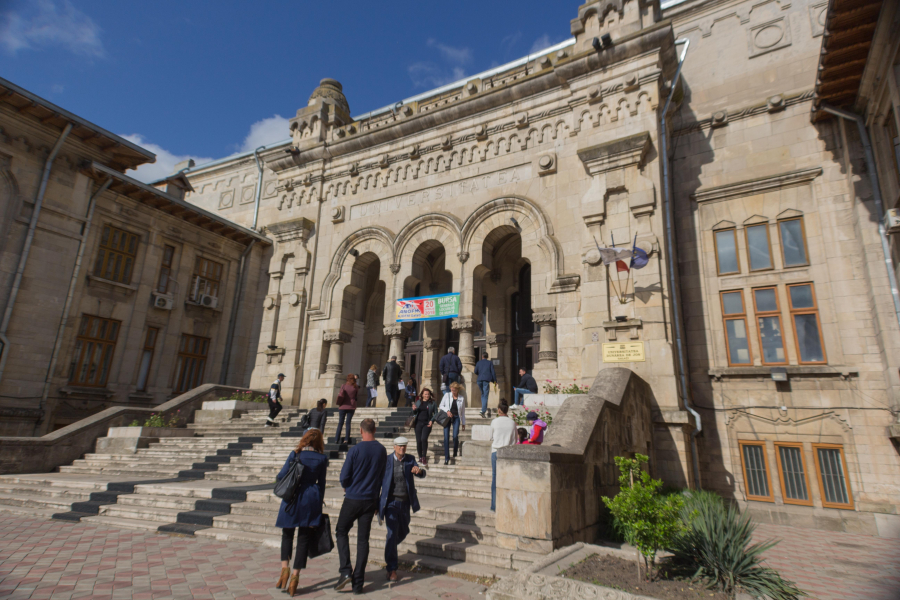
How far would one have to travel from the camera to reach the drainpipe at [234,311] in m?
21.6

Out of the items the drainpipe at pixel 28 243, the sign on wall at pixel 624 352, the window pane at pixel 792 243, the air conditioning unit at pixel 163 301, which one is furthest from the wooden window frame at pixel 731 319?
the drainpipe at pixel 28 243

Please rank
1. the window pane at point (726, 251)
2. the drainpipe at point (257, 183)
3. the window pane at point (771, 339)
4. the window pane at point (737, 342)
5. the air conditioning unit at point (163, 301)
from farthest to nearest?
1. the drainpipe at point (257, 183)
2. the air conditioning unit at point (163, 301)
3. the window pane at point (726, 251)
4. the window pane at point (737, 342)
5. the window pane at point (771, 339)

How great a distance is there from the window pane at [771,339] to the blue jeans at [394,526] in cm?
1146

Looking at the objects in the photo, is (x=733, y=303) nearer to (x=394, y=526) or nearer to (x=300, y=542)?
(x=394, y=526)

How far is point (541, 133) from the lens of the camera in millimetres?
17031

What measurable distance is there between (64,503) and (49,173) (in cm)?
1212

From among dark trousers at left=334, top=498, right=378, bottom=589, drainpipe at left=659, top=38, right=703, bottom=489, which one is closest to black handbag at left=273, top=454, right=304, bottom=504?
dark trousers at left=334, top=498, right=378, bottom=589

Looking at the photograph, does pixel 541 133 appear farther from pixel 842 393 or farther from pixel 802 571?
pixel 802 571

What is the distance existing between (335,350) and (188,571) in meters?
13.1

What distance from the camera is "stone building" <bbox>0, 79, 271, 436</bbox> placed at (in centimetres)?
1576

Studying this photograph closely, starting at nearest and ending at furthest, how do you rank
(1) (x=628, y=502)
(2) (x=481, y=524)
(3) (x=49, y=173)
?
(1) (x=628, y=502) < (2) (x=481, y=524) < (3) (x=49, y=173)

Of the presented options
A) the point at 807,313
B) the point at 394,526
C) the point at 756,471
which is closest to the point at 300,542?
the point at 394,526

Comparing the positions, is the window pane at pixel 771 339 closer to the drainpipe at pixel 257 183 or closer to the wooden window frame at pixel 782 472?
the wooden window frame at pixel 782 472

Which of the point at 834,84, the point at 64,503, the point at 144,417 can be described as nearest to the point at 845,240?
the point at 834,84
